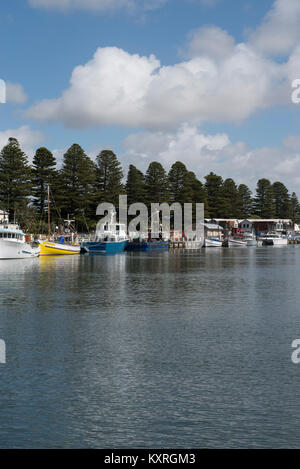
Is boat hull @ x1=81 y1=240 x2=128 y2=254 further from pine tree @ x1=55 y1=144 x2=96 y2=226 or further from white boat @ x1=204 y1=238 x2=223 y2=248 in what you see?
white boat @ x1=204 y1=238 x2=223 y2=248

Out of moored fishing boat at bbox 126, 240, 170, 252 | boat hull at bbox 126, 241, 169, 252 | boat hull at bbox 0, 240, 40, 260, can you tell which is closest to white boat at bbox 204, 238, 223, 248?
moored fishing boat at bbox 126, 240, 170, 252

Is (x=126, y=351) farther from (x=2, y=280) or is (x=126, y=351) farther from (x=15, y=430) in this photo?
(x=2, y=280)

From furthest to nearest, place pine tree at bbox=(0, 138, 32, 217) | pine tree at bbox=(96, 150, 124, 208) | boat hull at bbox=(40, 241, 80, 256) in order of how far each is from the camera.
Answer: pine tree at bbox=(96, 150, 124, 208), pine tree at bbox=(0, 138, 32, 217), boat hull at bbox=(40, 241, 80, 256)

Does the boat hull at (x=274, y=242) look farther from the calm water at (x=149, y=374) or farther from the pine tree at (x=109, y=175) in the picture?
the calm water at (x=149, y=374)

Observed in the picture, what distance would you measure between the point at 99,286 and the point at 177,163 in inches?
4662

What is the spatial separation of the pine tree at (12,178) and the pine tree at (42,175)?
5.62 meters

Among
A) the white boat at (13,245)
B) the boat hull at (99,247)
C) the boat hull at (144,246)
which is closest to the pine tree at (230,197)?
the boat hull at (144,246)

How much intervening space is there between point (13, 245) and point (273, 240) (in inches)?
4705

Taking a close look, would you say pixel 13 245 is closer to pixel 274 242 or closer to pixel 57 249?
pixel 57 249

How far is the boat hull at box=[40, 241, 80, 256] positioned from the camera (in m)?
89.9

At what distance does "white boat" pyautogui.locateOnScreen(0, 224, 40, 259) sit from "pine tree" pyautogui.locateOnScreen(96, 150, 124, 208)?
52174 millimetres

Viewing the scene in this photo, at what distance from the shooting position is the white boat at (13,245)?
74.8 m

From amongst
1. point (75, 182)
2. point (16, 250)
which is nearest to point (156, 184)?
point (75, 182)

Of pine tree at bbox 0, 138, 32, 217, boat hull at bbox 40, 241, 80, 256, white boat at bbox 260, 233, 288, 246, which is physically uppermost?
pine tree at bbox 0, 138, 32, 217
